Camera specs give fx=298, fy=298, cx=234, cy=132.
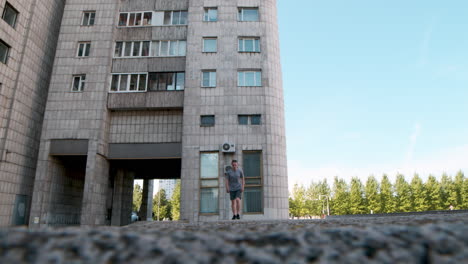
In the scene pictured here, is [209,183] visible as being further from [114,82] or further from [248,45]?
[248,45]

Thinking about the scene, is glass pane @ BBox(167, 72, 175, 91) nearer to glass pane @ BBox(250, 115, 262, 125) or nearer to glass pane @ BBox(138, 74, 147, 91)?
glass pane @ BBox(138, 74, 147, 91)

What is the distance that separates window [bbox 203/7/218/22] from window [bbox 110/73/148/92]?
7.00 meters

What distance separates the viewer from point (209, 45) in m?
24.7

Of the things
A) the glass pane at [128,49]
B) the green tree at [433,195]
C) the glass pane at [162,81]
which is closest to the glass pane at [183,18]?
the glass pane at [128,49]

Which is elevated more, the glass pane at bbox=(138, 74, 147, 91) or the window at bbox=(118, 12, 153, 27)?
the window at bbox=(118, 12, 153, 27)

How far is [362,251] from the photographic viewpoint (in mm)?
1299

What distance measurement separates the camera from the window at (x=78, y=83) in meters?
24.0

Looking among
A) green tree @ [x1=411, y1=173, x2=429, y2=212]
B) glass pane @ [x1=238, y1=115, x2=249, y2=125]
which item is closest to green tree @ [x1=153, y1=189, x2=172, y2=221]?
green tree @ [x1=411, y1=173, x2=429, y2=212]

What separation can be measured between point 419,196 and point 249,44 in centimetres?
7023

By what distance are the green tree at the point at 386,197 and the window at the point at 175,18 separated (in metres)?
71.2

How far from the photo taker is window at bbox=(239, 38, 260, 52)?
24438mm

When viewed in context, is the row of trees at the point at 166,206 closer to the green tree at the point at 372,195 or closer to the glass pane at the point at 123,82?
the green tree at the point at 372,195

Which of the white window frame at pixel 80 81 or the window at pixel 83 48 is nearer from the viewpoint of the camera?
the white window frame at pixel 80 81

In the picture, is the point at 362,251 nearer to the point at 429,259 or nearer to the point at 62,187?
the point at 429,259
